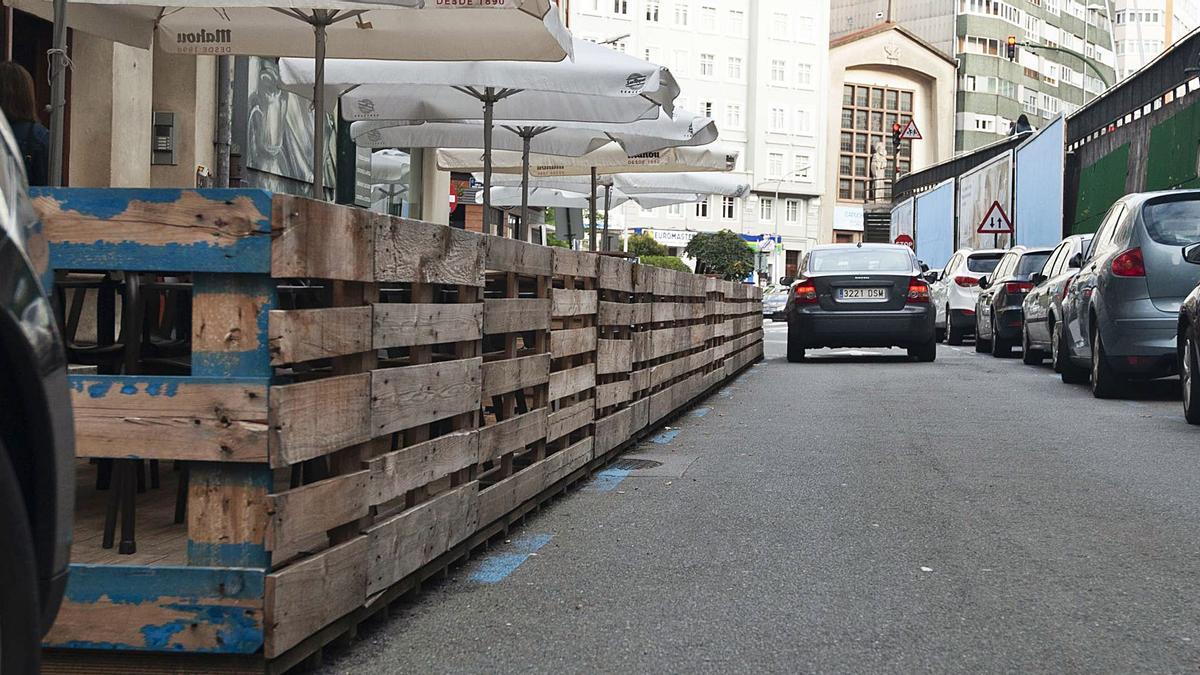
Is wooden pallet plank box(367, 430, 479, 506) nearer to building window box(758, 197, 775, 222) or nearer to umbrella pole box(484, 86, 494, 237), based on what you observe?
umbrella pole box(484, 86, 494, 237)

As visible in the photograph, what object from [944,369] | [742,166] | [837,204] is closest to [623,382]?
[944,369]

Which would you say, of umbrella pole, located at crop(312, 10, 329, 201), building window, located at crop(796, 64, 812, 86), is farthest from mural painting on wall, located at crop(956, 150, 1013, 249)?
building window, located at crop(796, 64, 812, 86)

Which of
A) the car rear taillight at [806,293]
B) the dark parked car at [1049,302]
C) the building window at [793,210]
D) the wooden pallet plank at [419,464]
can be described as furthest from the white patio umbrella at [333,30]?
the building window at [793,210]

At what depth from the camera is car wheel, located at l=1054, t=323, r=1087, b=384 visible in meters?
15.2

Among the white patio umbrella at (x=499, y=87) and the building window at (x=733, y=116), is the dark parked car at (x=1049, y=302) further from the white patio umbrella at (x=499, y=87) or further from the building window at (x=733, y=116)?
the building window at (x=733, y=116)

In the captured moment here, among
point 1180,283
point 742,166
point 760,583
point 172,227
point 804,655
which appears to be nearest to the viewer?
point 172,227

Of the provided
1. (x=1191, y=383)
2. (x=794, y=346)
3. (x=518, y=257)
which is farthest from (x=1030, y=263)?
A: (x=518, y=257)

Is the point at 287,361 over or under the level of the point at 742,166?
under

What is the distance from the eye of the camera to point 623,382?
9094 millimetres

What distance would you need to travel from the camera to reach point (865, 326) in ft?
64.7

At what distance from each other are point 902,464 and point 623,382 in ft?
5.56

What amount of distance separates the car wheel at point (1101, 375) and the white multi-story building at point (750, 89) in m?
70.2

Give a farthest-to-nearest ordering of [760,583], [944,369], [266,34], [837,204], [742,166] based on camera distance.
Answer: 1. [837,204]
2. [742,166]
3. [944,369]
4. [266,34]
5. [760,583]

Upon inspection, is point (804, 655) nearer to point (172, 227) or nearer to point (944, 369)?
point (172, 227)
